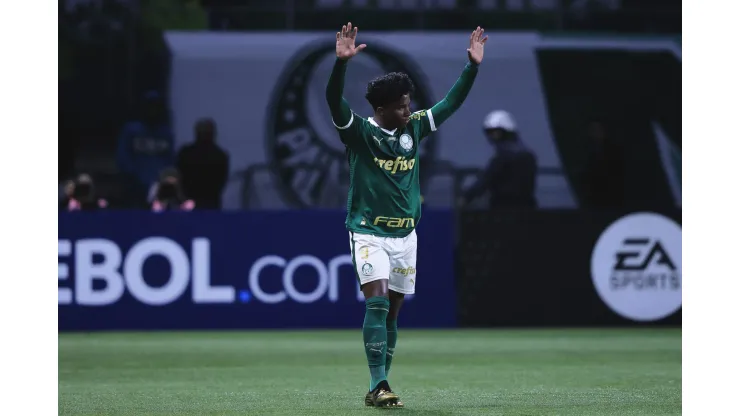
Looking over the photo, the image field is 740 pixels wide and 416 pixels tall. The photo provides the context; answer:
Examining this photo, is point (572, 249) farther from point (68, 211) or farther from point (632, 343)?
point (68, 211)

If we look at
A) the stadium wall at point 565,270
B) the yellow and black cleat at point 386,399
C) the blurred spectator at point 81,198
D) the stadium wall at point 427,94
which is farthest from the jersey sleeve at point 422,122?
the stadium wall at point 427,94

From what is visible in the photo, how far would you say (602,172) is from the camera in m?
17.8

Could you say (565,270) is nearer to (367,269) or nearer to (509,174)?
(509,174)

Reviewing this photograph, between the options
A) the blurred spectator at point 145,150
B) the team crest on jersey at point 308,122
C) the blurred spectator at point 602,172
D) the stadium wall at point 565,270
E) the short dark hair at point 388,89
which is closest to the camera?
the short dark hair at point 388,89

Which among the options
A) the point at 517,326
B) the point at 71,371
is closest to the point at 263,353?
the point at 71,371

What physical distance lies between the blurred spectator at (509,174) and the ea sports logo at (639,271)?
1040 millimetres

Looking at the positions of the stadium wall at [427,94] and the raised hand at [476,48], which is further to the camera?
the stadium wall at [427,94]

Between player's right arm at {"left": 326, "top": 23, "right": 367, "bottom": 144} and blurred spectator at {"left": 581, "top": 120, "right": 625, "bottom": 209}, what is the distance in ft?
34.1

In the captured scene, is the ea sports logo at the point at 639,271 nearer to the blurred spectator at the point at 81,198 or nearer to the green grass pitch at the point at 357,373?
the green grass pitch at the point at 357,373

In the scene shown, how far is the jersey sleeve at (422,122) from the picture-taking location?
8.02 m

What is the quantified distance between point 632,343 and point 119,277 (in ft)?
18.4

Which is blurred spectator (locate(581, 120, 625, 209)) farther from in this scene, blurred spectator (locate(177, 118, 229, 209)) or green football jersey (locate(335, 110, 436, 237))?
green football jersey (locate(335, 110, 436, 237))

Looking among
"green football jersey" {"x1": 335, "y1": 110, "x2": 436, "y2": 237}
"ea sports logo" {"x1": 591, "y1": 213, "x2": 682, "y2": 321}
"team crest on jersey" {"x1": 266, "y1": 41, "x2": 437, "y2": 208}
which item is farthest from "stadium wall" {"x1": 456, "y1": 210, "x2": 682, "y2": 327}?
"green football jersey" {"x1": 335, "y1": 110, "x2": 436, "y2": 237}

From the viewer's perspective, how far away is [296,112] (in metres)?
19.8
